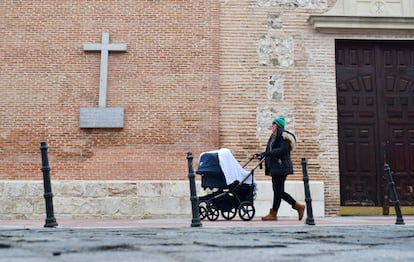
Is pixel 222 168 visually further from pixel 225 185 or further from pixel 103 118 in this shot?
pixel 103 118

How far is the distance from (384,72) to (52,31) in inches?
287

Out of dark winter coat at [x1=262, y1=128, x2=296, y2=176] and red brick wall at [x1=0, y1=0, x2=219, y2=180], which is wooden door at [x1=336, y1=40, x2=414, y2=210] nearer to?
red brick wall at [x1=0, y1=0, x2=219, y2=180]

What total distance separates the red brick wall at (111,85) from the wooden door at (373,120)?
9.42 feet

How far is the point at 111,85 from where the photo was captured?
1186 centimetres

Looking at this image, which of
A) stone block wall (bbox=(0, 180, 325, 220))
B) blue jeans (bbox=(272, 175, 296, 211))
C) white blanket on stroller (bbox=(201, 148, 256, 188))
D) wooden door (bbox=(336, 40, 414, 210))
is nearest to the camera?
blue jeans (bbox=(272, 175, 296, 211))

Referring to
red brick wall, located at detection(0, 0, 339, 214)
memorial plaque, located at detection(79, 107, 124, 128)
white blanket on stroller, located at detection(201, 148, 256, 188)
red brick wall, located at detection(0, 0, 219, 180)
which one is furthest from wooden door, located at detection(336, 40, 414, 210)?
memorial plaque, located at detection(79, 107, 124, 128)

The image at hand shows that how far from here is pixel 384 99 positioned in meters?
12.2

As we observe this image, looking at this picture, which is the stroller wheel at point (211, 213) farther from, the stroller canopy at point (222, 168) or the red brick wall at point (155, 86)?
the red brick wall at point (155, 86)

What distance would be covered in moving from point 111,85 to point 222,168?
4018 mm

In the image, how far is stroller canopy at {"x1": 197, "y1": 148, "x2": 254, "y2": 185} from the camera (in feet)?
29.4

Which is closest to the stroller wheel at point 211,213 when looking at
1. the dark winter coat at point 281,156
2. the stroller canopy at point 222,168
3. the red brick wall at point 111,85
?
the stroller canopy at point 222,168

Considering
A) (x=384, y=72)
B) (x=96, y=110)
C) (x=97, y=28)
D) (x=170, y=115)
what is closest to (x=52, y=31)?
(x=97, y=28)

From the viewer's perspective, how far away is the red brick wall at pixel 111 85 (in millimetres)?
11570

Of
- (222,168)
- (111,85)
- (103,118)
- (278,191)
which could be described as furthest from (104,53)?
(278,191)
